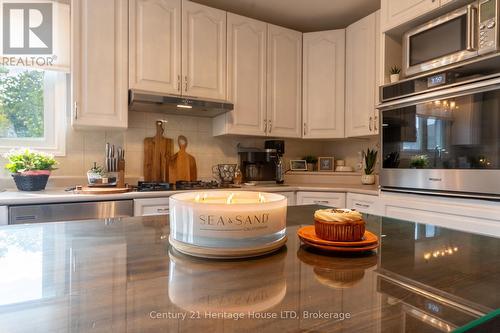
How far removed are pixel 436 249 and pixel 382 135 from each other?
67.0 inches

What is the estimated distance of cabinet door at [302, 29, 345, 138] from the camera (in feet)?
9.39

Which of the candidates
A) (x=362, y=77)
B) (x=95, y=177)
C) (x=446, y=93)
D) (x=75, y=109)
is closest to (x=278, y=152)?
(x=362, y=77)

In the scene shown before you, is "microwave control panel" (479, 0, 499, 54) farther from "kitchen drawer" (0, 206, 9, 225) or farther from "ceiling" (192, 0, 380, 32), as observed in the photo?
"kitchen drawer" (0, 206, 9, 225)

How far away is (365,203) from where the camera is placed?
7.66ft

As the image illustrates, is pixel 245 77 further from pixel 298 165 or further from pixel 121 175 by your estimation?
pixel 121 175

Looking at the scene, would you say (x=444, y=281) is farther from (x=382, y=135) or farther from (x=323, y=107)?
(x=323, y=107)

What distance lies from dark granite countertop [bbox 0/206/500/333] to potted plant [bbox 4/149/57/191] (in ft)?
5.17

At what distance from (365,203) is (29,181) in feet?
7.57

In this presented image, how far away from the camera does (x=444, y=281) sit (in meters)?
0.43

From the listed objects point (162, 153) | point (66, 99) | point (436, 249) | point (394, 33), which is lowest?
point (436, 249)

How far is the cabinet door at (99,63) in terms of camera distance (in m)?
2.10

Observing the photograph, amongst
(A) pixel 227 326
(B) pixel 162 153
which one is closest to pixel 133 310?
(A) pixel 227 326

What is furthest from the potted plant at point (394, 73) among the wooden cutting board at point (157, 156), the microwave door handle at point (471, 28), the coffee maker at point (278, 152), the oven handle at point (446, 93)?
the wooden cutting board at point (157, 156)

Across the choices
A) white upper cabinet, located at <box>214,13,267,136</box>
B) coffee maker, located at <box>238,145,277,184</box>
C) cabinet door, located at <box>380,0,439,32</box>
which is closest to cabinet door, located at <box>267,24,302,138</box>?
white upper cabinet, located at <box>214,13,267,136</box>
